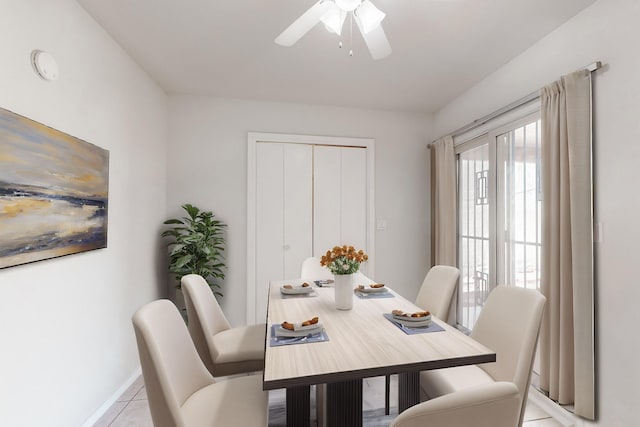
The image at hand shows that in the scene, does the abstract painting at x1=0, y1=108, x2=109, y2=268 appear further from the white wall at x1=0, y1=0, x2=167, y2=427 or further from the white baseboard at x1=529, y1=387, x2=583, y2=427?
the white baseboard at x1=529, y1=387, x2=583, y2=427

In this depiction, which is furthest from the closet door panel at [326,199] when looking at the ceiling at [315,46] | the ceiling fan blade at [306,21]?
the ceiling fan blade at [306,21]

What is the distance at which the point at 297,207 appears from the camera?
3.64m

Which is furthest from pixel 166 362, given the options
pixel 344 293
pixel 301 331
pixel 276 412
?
pixel 276 412

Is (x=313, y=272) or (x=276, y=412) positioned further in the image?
(x=313, y=272)

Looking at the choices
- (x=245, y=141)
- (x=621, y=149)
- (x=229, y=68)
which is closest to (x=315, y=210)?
(x=245, y=141)

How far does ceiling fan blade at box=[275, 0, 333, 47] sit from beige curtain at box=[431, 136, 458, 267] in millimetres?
2390

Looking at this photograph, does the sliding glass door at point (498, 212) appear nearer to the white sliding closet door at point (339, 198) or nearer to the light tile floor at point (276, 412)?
the light tile floor at point (276, 412)

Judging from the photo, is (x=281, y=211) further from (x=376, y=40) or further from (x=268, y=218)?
(x=376, y=40)

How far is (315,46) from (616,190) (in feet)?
7.30

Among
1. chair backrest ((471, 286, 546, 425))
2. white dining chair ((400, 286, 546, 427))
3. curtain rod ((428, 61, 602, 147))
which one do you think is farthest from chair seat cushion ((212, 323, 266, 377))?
curtain rod ((428, 61, 602, 147))

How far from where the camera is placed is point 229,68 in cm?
281

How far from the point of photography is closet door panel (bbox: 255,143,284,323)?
11.6 feet

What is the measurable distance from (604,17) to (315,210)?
110 inches

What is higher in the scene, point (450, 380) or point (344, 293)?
point (344, 293)
